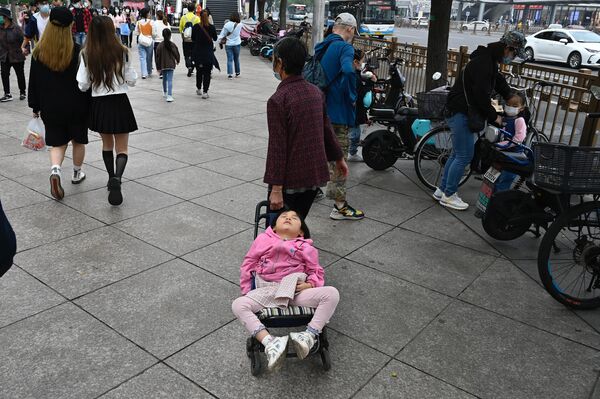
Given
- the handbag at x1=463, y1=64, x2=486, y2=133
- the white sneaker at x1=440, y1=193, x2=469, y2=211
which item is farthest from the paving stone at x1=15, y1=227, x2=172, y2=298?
the handbag at x1=463, y1=64, x2=486, y2=133

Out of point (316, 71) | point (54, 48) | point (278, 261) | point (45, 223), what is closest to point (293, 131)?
point (278, 261)

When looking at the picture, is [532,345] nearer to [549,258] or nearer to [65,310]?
[549,258]

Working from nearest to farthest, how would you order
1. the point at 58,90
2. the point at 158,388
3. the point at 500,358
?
the point at 158,388 → the point at 500,358 → the point at 58,90

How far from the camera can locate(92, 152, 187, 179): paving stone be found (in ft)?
22.1

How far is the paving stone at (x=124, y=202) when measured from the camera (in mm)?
5379

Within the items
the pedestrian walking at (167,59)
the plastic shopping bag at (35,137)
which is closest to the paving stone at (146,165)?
the plastic shopping bag at (35,137)

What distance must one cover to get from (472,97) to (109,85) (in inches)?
149

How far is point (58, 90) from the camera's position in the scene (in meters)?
5.52

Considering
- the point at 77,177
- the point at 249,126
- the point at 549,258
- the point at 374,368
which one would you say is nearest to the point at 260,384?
the point at 374,368

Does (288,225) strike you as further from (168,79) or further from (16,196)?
(168,79)

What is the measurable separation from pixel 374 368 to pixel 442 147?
3.88 metres

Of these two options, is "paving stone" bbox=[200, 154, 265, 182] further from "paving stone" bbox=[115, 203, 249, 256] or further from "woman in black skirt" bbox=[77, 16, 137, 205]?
"woman in black skirt" bbox=[77, 16, 137, 205]

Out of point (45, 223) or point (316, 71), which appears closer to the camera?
point (45, 223)

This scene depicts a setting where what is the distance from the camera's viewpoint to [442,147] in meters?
6.45
